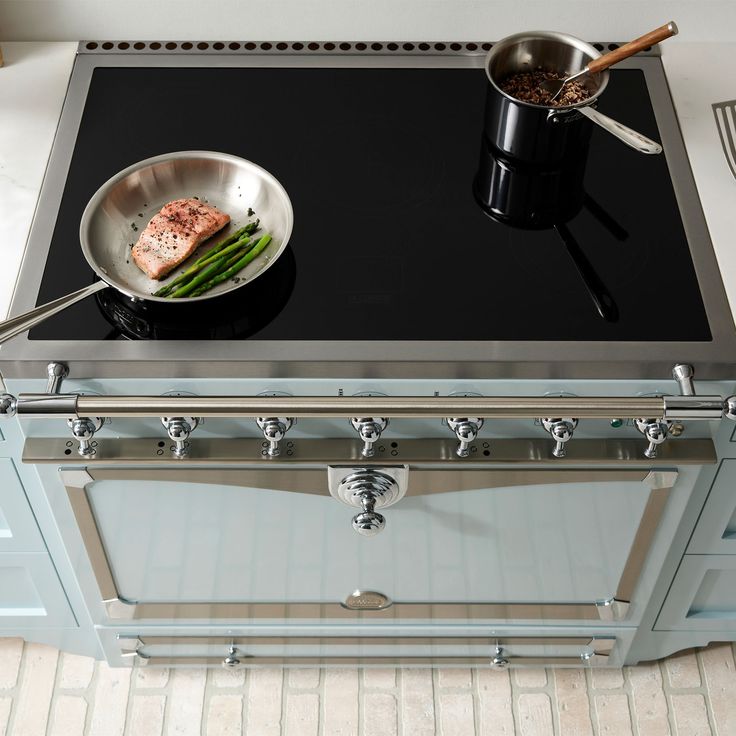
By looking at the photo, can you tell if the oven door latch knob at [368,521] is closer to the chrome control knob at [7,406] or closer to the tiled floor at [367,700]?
the chrome control knob at [7,406]

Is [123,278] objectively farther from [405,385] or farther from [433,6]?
[433,6]

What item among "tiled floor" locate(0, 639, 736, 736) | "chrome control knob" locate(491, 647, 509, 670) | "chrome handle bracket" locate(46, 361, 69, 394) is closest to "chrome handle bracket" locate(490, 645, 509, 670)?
"chrome control knob" locate(491, 647, 509, 670)

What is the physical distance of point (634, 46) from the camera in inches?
49.0

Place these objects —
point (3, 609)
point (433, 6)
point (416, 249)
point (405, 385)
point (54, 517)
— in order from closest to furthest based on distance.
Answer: point (405, 385) → point (416, 249) → point (54, 517) → point (433, 6) → point (3, 609)

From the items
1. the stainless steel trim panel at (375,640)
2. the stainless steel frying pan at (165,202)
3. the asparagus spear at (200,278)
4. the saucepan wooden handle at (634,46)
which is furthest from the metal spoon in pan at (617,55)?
the stainless steel trim panel at (375,640)

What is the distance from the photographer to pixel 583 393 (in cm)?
119

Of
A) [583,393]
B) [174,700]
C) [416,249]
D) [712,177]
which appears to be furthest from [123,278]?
[174,700]

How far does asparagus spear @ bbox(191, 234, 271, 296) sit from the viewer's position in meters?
1.21

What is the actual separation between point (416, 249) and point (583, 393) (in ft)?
1.00

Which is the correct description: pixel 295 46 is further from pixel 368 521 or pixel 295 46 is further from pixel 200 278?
pixel 368 521

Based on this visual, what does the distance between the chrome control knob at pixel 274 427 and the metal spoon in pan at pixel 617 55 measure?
24.1 inches

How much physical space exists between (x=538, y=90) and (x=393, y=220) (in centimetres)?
29

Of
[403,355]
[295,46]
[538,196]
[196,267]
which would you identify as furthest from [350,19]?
[403,355]

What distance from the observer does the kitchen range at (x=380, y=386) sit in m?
1.16
